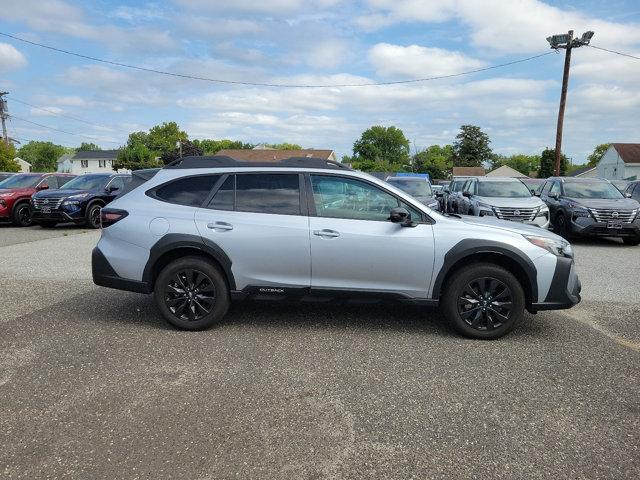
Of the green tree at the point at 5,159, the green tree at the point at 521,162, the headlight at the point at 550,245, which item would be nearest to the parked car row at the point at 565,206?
the headlight at the point at 550,245

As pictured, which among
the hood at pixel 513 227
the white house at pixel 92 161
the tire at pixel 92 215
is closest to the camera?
the hood at pixel 513 227

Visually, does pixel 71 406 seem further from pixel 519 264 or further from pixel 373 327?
pixel 519 264

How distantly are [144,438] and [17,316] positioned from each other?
11.0ft

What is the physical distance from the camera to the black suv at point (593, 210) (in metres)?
11.0

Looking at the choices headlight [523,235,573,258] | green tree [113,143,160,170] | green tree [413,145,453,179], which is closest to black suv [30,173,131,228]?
headlight [523,235,573,258]

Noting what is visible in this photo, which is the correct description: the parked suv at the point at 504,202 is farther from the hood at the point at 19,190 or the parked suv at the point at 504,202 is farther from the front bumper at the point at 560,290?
the hood at the point at 19,190

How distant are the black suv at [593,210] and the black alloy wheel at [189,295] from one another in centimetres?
974

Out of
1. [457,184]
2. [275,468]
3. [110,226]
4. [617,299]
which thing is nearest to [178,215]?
[110,226]

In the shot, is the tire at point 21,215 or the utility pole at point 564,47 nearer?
the tire at point 21,215

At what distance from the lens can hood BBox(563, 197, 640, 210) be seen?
1119cm

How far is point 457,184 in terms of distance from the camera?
18.0 metres

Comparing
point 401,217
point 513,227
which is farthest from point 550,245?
point 401,217

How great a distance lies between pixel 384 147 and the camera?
12369 centimetres

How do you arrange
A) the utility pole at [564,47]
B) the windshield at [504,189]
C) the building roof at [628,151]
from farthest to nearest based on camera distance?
the building roof at [628,151], the utility pole at [564,47], the windshield at [504,189]
